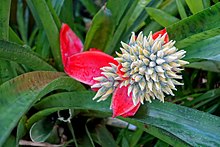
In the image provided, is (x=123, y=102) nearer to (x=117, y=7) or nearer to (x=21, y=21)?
(x=117, y=7)

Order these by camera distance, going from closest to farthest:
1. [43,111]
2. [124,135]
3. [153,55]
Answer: [153,55] < [43,111] < [124,135]

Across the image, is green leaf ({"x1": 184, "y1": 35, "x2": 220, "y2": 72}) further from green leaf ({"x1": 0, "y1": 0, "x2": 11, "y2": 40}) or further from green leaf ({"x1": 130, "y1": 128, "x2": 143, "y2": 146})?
green leaf ({"x1": 0, "y1": 0, "x2": 11, "y2": 40})

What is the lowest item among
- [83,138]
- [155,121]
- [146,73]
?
[83,138]

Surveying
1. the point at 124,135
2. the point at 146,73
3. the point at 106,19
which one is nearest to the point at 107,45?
the point at 106,19

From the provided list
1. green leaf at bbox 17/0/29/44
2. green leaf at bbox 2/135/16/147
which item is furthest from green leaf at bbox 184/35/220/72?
green leaf at bbox 17/0/29/44

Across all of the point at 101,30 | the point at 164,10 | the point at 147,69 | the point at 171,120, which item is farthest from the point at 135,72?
the point at 164,10

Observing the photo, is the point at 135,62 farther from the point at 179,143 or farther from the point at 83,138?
the point at 83,138
